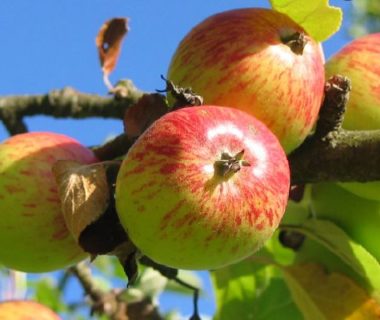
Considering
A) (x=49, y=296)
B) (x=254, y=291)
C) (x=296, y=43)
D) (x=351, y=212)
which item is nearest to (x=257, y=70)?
(x=296, y=43)

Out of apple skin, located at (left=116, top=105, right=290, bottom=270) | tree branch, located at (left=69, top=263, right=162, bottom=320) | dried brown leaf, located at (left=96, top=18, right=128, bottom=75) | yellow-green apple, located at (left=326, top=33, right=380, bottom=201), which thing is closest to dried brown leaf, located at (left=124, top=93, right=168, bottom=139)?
apple skin, located at (left=116, top=105, right=290, bottom=270)

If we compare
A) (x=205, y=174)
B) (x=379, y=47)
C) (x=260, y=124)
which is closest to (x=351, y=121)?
(x=379, y=47)

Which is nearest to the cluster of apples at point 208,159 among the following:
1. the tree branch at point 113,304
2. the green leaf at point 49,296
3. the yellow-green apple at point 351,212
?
the yellow-green apple at point 351,212

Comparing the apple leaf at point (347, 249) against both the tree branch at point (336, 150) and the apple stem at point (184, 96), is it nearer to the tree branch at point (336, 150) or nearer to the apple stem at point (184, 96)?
the tree branch at point (336, 150)

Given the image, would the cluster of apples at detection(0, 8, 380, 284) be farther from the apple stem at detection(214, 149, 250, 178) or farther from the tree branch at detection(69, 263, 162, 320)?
the tree branch at detection(69, 263, 162, 320)

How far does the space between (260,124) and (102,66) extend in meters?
0.75

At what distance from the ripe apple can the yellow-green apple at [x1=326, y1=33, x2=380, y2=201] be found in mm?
578

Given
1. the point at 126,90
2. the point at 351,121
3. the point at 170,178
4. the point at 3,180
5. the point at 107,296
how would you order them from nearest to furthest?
the point at 170,178, the point at 3,180, the point at 351,121, the point at 126,90, the point at 107,296

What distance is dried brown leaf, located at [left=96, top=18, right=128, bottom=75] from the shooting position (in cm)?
183

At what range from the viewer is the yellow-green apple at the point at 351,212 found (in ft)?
5.13

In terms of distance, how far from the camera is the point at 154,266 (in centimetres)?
151

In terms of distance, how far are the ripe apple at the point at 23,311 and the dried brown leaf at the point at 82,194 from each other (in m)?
0.41

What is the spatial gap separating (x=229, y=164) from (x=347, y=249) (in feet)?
1.81

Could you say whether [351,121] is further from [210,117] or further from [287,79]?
[210,117]
